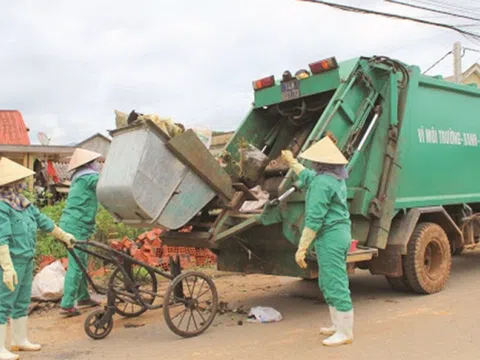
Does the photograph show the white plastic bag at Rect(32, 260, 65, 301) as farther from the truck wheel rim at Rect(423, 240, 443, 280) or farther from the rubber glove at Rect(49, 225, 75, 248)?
the truck wheel rim at Rect(423, 240, 443, 280)

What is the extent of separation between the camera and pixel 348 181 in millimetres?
5590

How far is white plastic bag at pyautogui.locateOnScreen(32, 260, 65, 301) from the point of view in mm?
6344

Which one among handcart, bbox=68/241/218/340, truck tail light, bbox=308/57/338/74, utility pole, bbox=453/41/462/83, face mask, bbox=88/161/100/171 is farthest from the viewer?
utility pole, bbox=453/41/462/83

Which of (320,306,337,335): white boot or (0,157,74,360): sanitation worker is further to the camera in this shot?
(320,306,337,335): white boot

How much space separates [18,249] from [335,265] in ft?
Result: 8.62

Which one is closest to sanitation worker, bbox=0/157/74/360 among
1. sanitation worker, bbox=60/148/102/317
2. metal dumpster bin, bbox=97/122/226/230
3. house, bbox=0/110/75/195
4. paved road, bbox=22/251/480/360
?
paved road, bbox=22/251/480/360

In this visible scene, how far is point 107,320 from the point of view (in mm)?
4957

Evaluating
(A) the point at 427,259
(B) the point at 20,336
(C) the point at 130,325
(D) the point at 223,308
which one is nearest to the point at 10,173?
(B) the point at 20,336

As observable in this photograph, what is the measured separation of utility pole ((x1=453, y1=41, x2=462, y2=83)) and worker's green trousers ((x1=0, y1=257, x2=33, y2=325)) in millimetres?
16352

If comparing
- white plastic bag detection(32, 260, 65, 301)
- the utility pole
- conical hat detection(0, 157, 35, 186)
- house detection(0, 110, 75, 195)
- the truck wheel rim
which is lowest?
white plastic bag detection(32, 260, 65, 301)

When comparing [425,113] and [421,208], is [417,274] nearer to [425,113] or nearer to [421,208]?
[421,208]

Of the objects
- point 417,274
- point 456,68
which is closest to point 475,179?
point 417,274

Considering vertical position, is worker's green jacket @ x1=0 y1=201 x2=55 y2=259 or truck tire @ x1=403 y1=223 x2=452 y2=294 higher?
worker's green jacket @ x1=0 y1=201 x2=55 y2=259

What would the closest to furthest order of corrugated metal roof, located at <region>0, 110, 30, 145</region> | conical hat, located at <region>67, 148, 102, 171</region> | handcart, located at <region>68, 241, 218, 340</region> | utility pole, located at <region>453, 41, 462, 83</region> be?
handcart, located at <region>68, 241, 218, 340</region> < conical hat, located at <region>67, 148, 102, 171</region> < corrugated metal roof, located at <region>0, 110, 30, 145</region> < utility pole, located at <region>453, 41, 462, 83</region>
